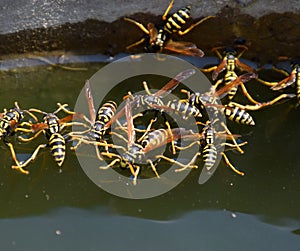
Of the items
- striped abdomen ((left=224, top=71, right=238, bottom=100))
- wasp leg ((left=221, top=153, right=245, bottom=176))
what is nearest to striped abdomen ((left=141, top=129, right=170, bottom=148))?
wasp leg ((left=221, top=153, right=245, bottom=176))

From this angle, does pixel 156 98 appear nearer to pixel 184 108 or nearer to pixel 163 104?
pixel 163 104

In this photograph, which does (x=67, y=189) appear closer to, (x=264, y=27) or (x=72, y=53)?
(x=72, y=53)

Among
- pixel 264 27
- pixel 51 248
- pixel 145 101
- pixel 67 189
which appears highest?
pixel 264 27

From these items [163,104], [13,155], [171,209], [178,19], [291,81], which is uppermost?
[178,19]

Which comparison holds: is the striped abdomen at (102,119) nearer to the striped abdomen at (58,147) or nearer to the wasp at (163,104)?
the wasp at (163,104)

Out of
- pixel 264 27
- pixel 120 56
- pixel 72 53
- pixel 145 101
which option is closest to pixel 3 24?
pixel 72 53

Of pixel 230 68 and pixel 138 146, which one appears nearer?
pixel 138 146

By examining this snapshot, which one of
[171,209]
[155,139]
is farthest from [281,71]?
[171,209]
